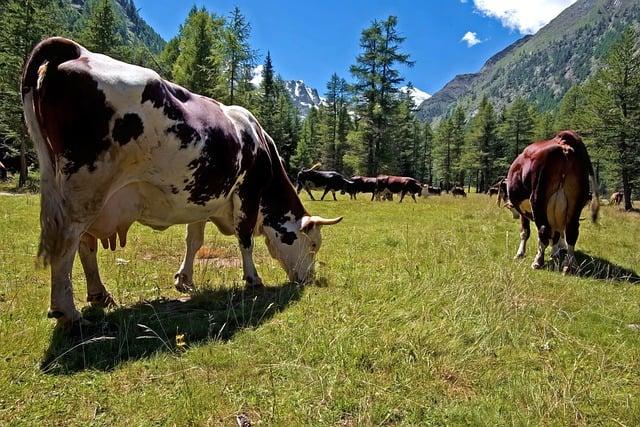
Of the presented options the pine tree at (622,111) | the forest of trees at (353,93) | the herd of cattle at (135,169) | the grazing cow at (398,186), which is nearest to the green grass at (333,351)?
the herd of cattle at (135,169)

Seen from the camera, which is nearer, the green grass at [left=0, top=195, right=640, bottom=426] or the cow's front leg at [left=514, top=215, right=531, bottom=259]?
the green grass at [left=0, top=195, right=640, bottom=426]

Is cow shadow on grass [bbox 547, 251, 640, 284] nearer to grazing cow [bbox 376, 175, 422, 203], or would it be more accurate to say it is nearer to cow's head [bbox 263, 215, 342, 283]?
cow's head [bbox 263, 215, 342, 283]

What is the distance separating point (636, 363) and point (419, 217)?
43.0ft

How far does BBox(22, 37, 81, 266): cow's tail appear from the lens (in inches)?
145

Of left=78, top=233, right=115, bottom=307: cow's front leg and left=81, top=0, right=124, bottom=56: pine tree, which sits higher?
left=81, top=0, right=124, bottom=56: pine tree

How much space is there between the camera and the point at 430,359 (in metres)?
3.49

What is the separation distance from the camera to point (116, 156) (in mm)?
3918

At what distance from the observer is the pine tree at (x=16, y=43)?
25.6 meters

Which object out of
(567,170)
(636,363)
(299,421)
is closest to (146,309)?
(299,421)

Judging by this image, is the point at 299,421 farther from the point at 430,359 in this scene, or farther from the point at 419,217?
the point at 419,217

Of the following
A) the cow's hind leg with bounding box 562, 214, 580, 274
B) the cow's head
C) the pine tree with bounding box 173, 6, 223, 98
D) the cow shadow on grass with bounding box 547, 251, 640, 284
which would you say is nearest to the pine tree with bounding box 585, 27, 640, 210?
the pine tree with bounding box 173, 6, 223, 98

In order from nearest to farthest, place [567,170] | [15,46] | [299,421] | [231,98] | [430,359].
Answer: [299,421] → [430,359] → [567,170] → [15,46] → [231,98]

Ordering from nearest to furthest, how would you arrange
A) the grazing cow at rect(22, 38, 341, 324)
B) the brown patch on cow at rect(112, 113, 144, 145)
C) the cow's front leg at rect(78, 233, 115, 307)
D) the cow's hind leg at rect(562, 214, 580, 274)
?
the grazing cow at rect(22, 38, 341, 324)
the brown patch on cow at rect(112, 113, 144, 145)
the cow's front leg at rect(78, 233, 115, 307)
the cow's hind leg at rect(562, 214, 580, 274)

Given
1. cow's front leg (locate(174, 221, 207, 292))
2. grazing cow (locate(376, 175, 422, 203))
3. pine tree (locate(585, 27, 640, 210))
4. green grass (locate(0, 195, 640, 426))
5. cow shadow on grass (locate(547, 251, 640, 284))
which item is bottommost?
cow shadow on grass (locate(547, 251, 640, 284))
